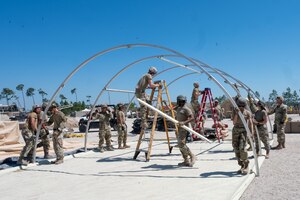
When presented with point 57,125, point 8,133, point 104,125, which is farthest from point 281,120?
point 8,133

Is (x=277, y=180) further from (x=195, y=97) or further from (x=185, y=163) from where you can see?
(x=195, y=97)

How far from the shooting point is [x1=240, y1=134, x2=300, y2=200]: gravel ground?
5.30 m

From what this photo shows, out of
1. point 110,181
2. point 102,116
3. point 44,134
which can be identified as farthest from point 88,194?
point 102,116

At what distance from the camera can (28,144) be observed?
9141 mm

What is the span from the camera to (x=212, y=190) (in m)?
5.57

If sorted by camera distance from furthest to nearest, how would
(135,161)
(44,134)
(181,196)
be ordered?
(44,134), (135,161), (181,196)

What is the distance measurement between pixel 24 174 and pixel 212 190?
15.3 ft

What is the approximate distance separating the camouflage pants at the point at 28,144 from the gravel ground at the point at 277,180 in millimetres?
6180

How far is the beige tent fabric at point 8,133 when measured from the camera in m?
14.2

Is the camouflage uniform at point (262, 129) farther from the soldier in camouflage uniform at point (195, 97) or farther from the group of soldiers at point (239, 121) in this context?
the soldier in camouflage uniform at point (195, 97)

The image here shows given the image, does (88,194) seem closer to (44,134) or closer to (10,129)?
(44,134)

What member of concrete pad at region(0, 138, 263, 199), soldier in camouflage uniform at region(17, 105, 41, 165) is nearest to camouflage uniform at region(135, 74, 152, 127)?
concrete pad at region(0, 138, 263, 199)

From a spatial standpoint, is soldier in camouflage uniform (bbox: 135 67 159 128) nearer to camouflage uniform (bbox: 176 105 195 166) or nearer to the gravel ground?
camouflage uniform (bbox: 176 105 195 166)

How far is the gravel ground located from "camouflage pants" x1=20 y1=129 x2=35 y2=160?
20.3 ft
